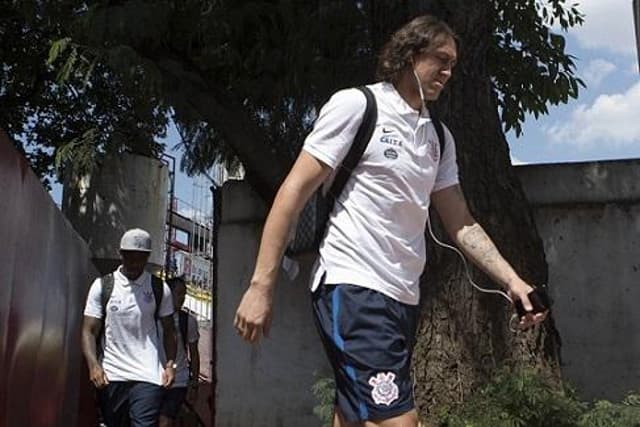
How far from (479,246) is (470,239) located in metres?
0.05

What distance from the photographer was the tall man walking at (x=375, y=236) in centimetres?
264

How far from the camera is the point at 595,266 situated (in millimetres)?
7781

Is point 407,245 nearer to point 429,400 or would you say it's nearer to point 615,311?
point 429,400

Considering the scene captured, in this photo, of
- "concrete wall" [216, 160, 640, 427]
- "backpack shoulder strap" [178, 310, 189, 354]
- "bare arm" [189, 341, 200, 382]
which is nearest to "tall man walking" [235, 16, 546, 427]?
"concrete wall" [216, 160, 640, 427]

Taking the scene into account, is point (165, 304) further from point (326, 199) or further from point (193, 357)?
point (326, 199)

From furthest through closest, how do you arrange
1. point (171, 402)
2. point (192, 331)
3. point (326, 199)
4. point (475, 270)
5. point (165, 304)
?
point (192, 331), point (171, 402), point (165, 304), point (475, 270), point (326, 199)

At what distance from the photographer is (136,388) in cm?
602

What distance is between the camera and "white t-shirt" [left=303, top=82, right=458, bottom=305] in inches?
109

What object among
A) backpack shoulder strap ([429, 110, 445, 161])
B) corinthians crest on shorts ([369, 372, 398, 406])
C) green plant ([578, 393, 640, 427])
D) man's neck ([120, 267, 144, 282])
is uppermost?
backpack shoulder strap ([429, 110, 445, 161])

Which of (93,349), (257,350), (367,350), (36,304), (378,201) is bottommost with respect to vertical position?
(367,350)

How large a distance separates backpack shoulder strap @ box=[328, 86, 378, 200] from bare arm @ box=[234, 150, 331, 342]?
0.22 feet

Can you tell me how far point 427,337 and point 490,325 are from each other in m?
0.40

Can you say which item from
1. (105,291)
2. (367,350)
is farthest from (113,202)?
(367,350)

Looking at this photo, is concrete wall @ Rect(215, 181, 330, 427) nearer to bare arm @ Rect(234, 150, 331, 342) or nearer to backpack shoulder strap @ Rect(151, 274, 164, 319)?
backpack shoulder strap @ Rect(151, 274, 164, 319)
